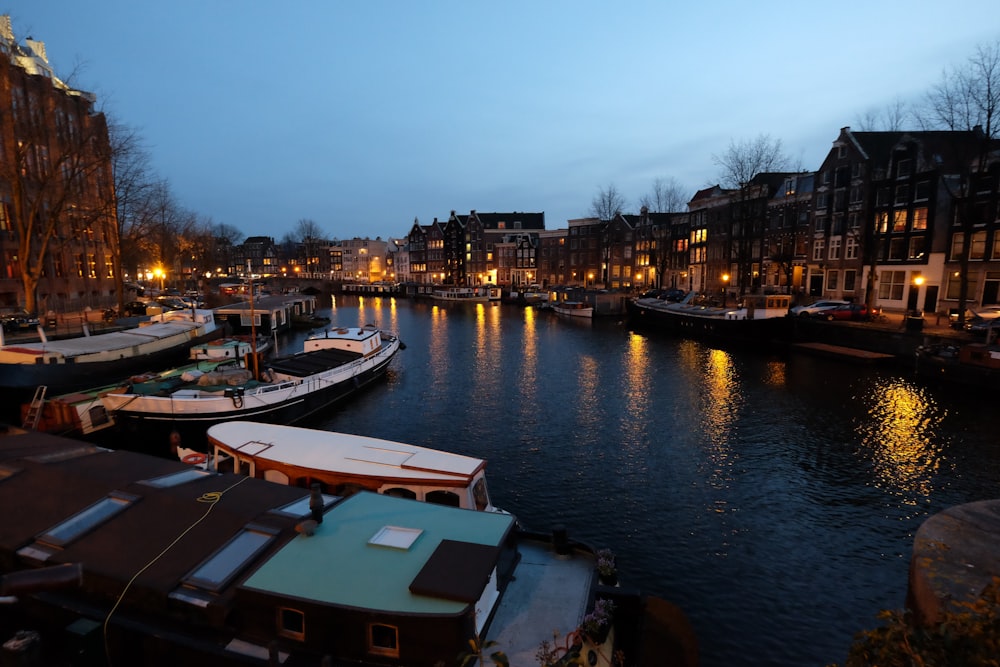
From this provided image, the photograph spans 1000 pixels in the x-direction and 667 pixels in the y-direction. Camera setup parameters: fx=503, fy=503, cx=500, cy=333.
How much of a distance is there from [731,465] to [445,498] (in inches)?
606

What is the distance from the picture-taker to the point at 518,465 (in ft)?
76.4

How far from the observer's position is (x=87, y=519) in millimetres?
10195

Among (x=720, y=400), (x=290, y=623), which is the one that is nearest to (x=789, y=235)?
(x=720, y=400)

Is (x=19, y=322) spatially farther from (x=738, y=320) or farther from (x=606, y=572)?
(x=738, y=320)

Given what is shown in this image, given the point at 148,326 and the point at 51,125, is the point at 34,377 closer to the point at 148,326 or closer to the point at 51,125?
the point at 148,326

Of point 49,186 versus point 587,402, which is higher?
point 49,186

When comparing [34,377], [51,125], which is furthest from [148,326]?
[51,125]

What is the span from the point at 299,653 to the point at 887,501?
2167 cm

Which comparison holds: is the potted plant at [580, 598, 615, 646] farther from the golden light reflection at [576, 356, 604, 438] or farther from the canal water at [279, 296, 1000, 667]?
the golden light reflection at [576, 356, 604, 438]

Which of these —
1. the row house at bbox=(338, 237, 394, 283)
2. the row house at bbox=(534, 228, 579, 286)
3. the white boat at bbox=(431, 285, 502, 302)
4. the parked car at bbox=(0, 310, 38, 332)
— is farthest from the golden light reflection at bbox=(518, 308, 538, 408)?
the row house at bbox=(338, 237, 394, 283)

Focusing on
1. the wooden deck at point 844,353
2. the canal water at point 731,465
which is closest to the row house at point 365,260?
the canal water at point 731,465

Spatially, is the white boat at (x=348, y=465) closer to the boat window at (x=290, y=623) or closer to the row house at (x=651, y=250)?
the boat window at (x=290, y=623)

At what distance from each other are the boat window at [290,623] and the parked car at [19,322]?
148 feet

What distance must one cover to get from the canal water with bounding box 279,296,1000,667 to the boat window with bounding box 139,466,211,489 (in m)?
10.9
